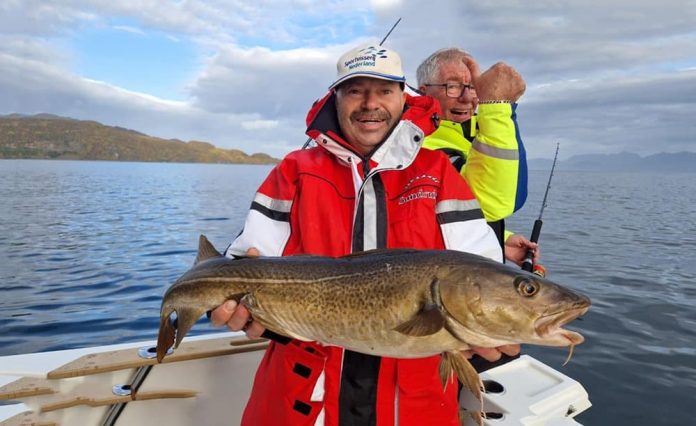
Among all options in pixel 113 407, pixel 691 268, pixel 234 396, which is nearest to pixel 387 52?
pixel 234 396

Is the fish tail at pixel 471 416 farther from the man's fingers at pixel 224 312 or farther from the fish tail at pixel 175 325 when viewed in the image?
the fish tail at pixel 175 325

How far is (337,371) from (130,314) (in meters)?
9.21

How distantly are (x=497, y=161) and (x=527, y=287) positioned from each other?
176cm

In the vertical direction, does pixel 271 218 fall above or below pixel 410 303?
above

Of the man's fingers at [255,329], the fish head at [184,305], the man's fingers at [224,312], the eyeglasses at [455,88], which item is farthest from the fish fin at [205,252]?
the eyeglasses at [455,88]

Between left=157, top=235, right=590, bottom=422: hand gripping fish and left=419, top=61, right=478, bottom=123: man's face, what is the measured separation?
9.66ft

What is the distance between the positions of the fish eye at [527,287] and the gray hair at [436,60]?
329 cm

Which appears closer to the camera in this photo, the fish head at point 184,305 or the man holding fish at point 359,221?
the man holding fish at point 359,221

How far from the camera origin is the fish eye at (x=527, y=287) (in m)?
2.62

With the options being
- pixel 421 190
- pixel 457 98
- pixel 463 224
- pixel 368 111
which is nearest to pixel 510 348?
pixel 463 224

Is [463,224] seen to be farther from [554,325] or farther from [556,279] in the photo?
[556,279]

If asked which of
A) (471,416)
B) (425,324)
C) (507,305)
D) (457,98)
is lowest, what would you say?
(471,416)

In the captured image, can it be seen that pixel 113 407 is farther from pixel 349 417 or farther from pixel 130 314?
pixel 130 314

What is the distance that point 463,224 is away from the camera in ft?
10.9
